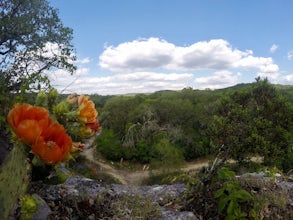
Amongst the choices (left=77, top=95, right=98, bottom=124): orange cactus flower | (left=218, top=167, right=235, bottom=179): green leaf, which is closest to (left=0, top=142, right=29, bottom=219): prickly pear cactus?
(left=77, top=95, right=98, bottom=124): orange cactus flower

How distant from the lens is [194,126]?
37.5 meters

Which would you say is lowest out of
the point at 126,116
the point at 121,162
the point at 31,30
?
the point at 121,162

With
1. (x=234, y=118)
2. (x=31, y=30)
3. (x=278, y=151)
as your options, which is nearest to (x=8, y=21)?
(x=31, y=30)

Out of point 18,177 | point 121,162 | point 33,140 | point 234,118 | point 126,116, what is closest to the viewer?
point 33,140

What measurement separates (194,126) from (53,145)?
120 ft

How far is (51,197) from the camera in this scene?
8.80ft

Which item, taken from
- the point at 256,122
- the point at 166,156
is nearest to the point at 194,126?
the point at 166,156

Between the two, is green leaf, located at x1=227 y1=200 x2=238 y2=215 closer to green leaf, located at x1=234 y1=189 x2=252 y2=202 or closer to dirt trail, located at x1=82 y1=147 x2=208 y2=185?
green leaf, located at x1=234 y1=189 x2=252 y2=202

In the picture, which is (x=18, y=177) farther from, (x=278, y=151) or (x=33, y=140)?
(x=278, y=151)

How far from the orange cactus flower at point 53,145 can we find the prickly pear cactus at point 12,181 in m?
0.20

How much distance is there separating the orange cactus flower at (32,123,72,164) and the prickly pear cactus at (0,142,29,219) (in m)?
0.20

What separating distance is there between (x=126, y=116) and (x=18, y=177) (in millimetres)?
36993

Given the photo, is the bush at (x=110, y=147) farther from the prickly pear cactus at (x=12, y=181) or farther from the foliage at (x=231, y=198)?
the prickly pear cactus at (x=12, y=181)

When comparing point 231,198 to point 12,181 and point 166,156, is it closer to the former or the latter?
point 12,181
